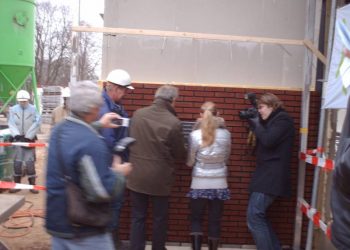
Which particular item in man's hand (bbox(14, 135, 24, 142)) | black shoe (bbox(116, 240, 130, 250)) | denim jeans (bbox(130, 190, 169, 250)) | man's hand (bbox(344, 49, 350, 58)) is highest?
man's hand (bbox(344, 49, 350, 58))

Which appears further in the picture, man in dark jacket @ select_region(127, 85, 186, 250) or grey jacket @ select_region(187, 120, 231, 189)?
grey jacket @ select_region(187, 120, 231, 189)

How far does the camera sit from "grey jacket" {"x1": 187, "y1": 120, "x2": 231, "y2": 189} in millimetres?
5344

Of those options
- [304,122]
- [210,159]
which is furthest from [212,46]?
[210,159]

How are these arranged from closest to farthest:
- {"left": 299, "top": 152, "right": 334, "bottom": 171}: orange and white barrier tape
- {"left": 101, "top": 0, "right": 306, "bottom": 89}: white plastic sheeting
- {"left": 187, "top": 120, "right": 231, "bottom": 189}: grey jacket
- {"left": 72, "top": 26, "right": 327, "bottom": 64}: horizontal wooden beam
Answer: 1. {"left": 299, "top": 152, "right": 334, "bottom": 171}: orange and white barrier tape
2. {"left": 187, "top": 120, "right": 231, "bottom": 189}: grey jacket
3. {"left": 72, "top": 26, "right": 327, "bottom": 64}: horizontal wooden beam
4. {"left": 101, "top": 0, "right": 306, "bottom": 89}: white plastic sheeting

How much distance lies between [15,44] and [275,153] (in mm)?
14842

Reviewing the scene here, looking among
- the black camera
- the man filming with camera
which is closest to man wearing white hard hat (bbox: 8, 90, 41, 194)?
the black camera

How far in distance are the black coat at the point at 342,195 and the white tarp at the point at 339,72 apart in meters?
1.80

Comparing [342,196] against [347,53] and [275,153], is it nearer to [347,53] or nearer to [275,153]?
Result: [347,53]

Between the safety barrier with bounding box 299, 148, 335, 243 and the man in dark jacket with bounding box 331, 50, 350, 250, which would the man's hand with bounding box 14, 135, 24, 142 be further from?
the man in dark jacket with bounding box 331, 50, 350, 250

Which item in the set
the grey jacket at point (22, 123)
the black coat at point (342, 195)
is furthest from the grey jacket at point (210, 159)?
the grey jacket at point (22, 123)

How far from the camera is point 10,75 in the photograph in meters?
19.0

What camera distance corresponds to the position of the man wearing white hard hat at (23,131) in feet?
30.7

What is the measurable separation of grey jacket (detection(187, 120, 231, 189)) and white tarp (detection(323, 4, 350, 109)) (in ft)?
4.13

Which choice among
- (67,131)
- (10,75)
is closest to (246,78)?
(67,131)
